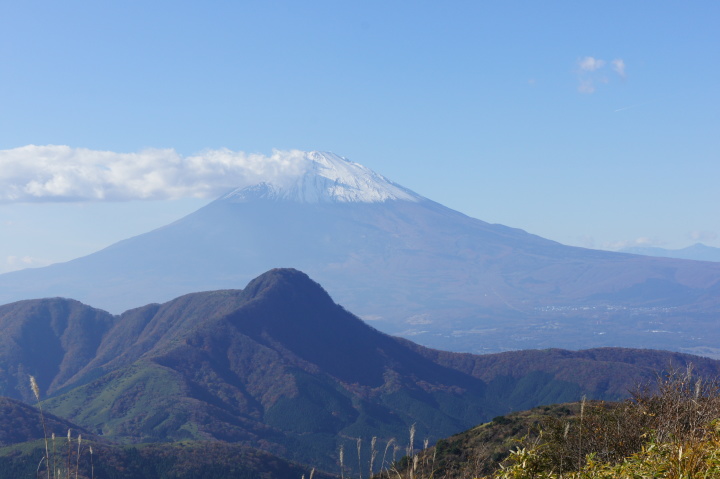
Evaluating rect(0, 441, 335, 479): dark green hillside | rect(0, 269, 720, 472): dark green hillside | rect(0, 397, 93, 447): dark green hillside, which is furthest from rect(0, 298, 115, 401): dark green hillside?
rect(0, 441, 335, 479): dark green hillside

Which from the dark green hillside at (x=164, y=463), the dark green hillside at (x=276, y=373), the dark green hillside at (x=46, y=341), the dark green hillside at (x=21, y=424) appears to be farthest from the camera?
the dark green hillside at (x=46, y=341)

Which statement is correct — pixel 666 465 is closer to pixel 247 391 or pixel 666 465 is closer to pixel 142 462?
pixel 142 462

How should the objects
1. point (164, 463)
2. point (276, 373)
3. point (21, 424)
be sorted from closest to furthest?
1. point (164, 463)
2. point (21, 424)
3. point (276, 373)

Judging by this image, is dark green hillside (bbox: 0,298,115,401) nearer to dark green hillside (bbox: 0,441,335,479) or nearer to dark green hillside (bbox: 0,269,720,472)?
dark green hillside (bbox: 0,269,720,472)

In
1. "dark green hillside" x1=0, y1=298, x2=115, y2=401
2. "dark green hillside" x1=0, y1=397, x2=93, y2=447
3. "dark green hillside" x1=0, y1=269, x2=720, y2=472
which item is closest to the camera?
"dark green hillside" x1=0, y1=397, x2=93, y2=447

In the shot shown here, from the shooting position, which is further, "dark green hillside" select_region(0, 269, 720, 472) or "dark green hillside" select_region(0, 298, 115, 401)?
"dark green hillside" select_region(0, 298, 115, 401)

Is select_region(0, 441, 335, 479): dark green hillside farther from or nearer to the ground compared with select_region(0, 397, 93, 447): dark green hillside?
farther from the ground

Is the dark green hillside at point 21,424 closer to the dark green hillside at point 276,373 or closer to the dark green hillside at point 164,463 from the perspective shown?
the dark green hillside at point 164,463

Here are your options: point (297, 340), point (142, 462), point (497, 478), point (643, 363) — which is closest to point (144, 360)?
point (297, 340)

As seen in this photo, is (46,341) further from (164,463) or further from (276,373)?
(164,463)

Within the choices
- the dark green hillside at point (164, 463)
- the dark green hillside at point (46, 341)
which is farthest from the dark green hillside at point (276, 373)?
the dark green hillside at point (164, 463)

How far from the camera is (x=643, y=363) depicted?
139 m

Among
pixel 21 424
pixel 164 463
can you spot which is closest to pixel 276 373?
pixel 21 424

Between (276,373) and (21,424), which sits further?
(276,373)
